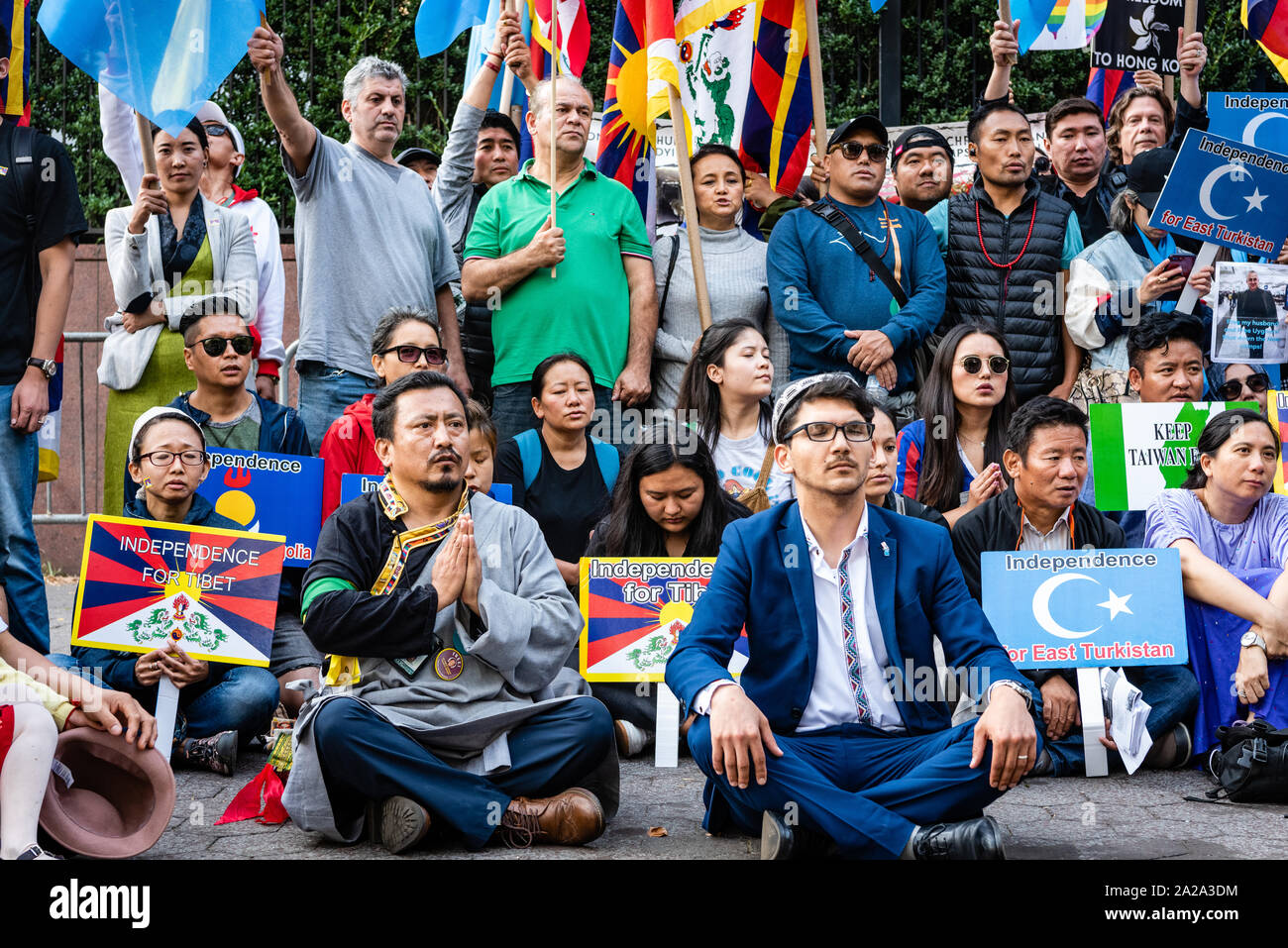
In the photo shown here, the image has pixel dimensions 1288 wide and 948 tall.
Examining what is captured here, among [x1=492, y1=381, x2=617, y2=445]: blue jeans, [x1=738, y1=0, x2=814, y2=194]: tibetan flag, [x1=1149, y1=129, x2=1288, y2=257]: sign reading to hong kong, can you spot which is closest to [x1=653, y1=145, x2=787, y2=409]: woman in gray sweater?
[x1=492, y1=381, x2=617, y2=445]: blue jeans

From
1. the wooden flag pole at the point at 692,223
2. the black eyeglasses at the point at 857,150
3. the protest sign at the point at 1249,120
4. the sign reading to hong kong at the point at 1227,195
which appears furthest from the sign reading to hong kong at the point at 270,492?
the protest sign at the point at 1249,120

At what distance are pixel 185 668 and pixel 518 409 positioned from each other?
2.16 m

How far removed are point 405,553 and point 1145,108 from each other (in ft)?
16.7

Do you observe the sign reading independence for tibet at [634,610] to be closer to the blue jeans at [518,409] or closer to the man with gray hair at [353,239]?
the blue jeans at [518,409]

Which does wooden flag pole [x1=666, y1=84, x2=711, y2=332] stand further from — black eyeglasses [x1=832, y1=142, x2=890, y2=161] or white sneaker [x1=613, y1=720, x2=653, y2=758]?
white sneaker [x1=613, y1=720, x2=653, y2=758]

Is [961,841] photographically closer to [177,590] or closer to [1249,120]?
[177,590]

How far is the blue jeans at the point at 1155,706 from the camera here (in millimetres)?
5832

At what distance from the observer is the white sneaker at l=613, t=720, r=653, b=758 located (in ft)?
20.1

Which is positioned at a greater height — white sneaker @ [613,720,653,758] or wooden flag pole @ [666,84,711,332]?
wooden flag pole @ [666,84,711,332]

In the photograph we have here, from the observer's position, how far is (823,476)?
462cm

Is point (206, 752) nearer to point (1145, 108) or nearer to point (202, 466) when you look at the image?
point (202, 466)

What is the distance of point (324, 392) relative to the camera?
23.7 ft

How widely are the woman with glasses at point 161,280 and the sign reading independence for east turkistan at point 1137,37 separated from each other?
5108 mm

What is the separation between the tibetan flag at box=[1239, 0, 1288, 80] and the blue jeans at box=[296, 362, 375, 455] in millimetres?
5380
